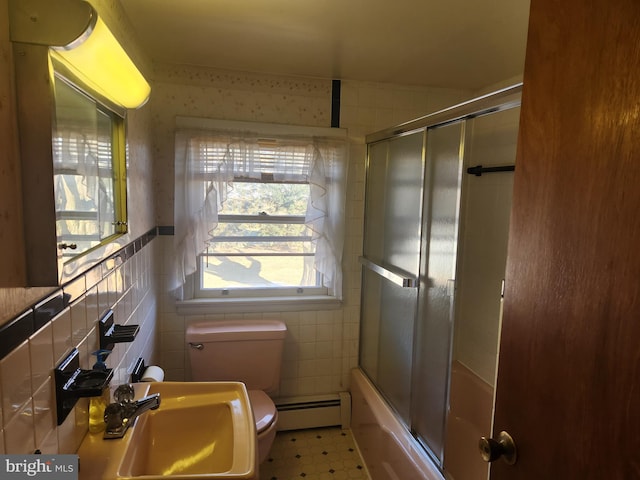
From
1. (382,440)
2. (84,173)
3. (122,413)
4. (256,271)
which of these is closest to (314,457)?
(382,440)

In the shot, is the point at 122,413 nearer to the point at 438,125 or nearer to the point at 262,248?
the point at 262,248

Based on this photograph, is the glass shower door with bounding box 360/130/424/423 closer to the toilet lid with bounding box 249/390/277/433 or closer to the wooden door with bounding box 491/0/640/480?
the toilet lid with bounding box 249/390/277/433

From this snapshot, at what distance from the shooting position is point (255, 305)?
2.42m

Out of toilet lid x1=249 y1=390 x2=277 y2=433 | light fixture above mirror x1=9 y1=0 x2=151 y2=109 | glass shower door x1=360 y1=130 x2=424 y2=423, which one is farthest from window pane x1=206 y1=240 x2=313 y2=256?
light fixture above mirror x1=9 y1=0 x2=151 y2=109

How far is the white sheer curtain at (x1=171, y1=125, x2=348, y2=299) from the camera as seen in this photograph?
2201 mm

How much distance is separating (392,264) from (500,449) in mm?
1413

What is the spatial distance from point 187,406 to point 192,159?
136 cm

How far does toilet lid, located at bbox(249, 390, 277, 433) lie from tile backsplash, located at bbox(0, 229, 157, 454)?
2.40 ft

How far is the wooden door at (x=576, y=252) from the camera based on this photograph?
584mm

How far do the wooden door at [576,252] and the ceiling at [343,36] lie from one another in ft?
2.72

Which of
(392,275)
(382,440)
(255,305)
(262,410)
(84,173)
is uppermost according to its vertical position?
(84,173)

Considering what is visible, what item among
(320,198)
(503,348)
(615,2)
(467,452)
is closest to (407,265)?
→ (320,198)

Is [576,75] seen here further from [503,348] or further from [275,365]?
[275,365]

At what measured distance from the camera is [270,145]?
2.29m
